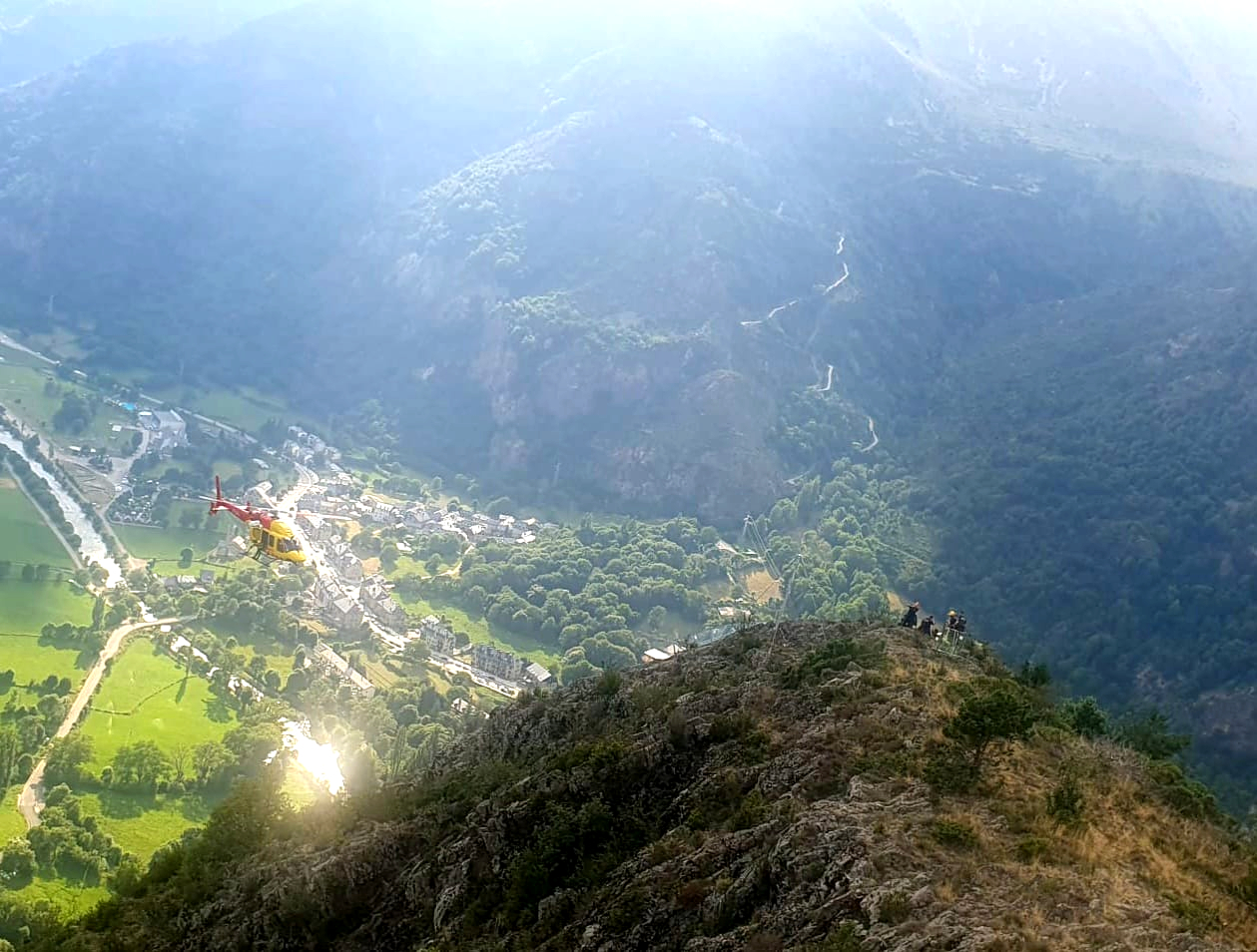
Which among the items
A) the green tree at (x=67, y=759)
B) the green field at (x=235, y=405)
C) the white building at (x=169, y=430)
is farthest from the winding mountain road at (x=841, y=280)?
the green tree at (x=67, y=759)

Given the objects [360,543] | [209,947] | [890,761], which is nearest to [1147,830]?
[890,761]

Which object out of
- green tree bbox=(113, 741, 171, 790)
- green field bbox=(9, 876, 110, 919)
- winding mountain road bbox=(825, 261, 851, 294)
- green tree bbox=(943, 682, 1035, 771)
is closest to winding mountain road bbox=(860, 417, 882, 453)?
winding mountain road bbox=(825, 261, 851, 294)

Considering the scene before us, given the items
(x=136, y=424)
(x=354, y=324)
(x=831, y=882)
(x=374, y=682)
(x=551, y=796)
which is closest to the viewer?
(x=831, y=882)

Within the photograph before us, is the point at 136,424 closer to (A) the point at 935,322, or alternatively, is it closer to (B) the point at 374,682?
(B) the point at 374,682

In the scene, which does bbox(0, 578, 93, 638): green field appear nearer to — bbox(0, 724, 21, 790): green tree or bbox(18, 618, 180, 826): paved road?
bbox(18, 618, 180, 826): paved road

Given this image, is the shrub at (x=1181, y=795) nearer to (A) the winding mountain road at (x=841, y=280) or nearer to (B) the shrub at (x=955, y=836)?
(B) the shrub at (x=955, y=836)

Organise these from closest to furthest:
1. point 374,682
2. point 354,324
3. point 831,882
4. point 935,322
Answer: point 831,882, point 374,682, point 935,322, point 354,324
